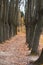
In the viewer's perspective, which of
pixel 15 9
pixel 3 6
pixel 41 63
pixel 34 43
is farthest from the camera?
pixel 15 9

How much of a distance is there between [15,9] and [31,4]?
17.5 m

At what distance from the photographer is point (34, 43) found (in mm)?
13938

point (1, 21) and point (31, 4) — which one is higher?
point (31, 4)

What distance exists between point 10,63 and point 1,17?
14.9 m

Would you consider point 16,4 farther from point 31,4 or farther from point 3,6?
point 31,4

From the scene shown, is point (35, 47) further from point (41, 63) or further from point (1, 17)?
point (1, 17)

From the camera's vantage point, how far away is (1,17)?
25.1m

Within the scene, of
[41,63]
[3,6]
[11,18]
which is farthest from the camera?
[11,18]

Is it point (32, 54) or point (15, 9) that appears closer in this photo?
point (32, 54)

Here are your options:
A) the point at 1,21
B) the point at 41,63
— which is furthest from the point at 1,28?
the point at 41,63

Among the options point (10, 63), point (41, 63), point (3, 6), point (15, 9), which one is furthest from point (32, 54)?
point (15, 9)

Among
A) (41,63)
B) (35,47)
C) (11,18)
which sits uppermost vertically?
(41,63)

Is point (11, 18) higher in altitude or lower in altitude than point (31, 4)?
lower

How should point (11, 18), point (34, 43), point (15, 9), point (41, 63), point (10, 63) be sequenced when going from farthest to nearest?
point (15, 9), point (11, 18), point (34, 43), point (10, 63), point (41, 63)
